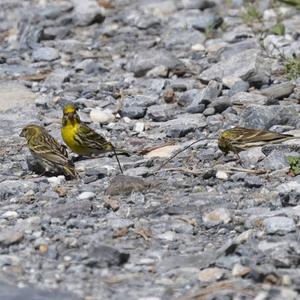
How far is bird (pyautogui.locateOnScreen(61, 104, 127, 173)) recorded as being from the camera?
932 centimetres

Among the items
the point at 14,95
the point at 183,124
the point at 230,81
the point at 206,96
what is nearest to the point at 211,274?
the point at 183,124

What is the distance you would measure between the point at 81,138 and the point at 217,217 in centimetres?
235

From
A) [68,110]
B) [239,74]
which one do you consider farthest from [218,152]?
[239,74]

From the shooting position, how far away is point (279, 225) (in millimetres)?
6992

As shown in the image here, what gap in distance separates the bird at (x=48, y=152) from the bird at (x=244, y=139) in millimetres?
1191

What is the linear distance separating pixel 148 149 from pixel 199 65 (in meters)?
3.36

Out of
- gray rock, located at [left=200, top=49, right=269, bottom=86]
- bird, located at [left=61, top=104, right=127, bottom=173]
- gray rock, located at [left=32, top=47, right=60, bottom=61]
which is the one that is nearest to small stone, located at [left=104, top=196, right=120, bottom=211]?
bird, located at [left=61, top=104, right=127, bottom=173]

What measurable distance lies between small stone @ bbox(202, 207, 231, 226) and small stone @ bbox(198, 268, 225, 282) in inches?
35.1

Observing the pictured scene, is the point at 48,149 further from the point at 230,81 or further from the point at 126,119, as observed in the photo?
the point at 230,81

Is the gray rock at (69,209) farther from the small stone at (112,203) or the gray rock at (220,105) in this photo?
the gray rock at (220,105)

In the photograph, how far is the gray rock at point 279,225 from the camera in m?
6.94

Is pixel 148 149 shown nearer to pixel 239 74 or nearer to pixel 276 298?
pixel 239 74

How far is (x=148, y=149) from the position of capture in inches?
374

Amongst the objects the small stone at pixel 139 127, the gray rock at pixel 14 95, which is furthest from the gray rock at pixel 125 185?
the gray rock at pixel 14 95
